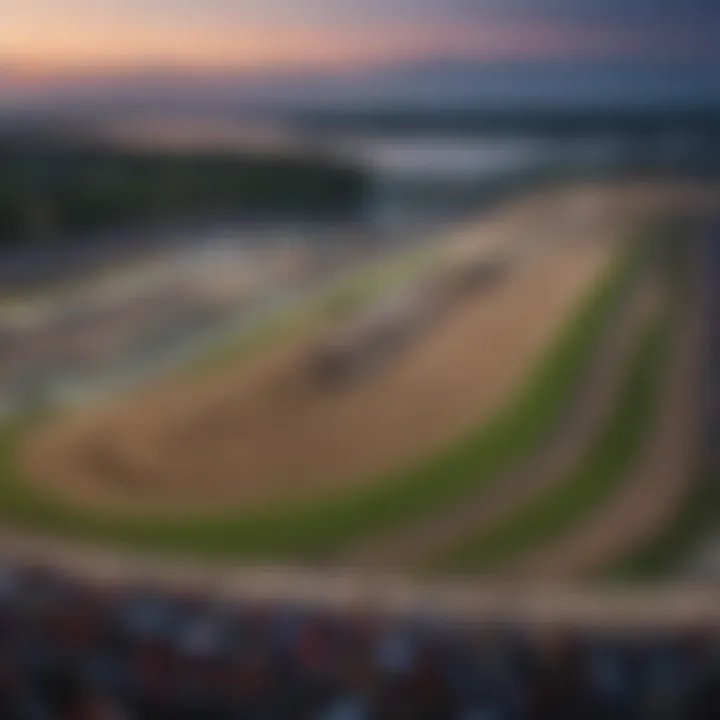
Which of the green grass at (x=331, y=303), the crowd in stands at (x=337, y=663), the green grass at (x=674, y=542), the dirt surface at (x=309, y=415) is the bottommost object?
the crowd in stands at (x=337, y=663)

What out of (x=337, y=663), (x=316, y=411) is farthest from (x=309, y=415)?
Answer: (x=337, y=663)

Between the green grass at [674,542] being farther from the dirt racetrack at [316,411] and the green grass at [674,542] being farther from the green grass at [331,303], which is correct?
the green grass at [331,303]

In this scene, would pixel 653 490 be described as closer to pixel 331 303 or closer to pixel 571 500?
pixel 571 500

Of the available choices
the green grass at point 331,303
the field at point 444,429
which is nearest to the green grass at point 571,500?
the field at point 444,429

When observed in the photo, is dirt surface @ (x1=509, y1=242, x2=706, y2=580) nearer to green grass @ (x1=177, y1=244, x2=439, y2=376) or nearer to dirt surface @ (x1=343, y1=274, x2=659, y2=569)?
dirt surface @ (x1=343, y1=274, x2=659, y2=569)

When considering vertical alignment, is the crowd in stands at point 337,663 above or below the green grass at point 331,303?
below

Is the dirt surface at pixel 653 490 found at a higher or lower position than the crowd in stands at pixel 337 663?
higher

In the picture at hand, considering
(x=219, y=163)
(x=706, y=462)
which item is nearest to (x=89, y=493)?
(x=219, y=163)

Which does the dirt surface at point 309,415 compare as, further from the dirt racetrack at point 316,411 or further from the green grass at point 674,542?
the green grass at point 674,542
